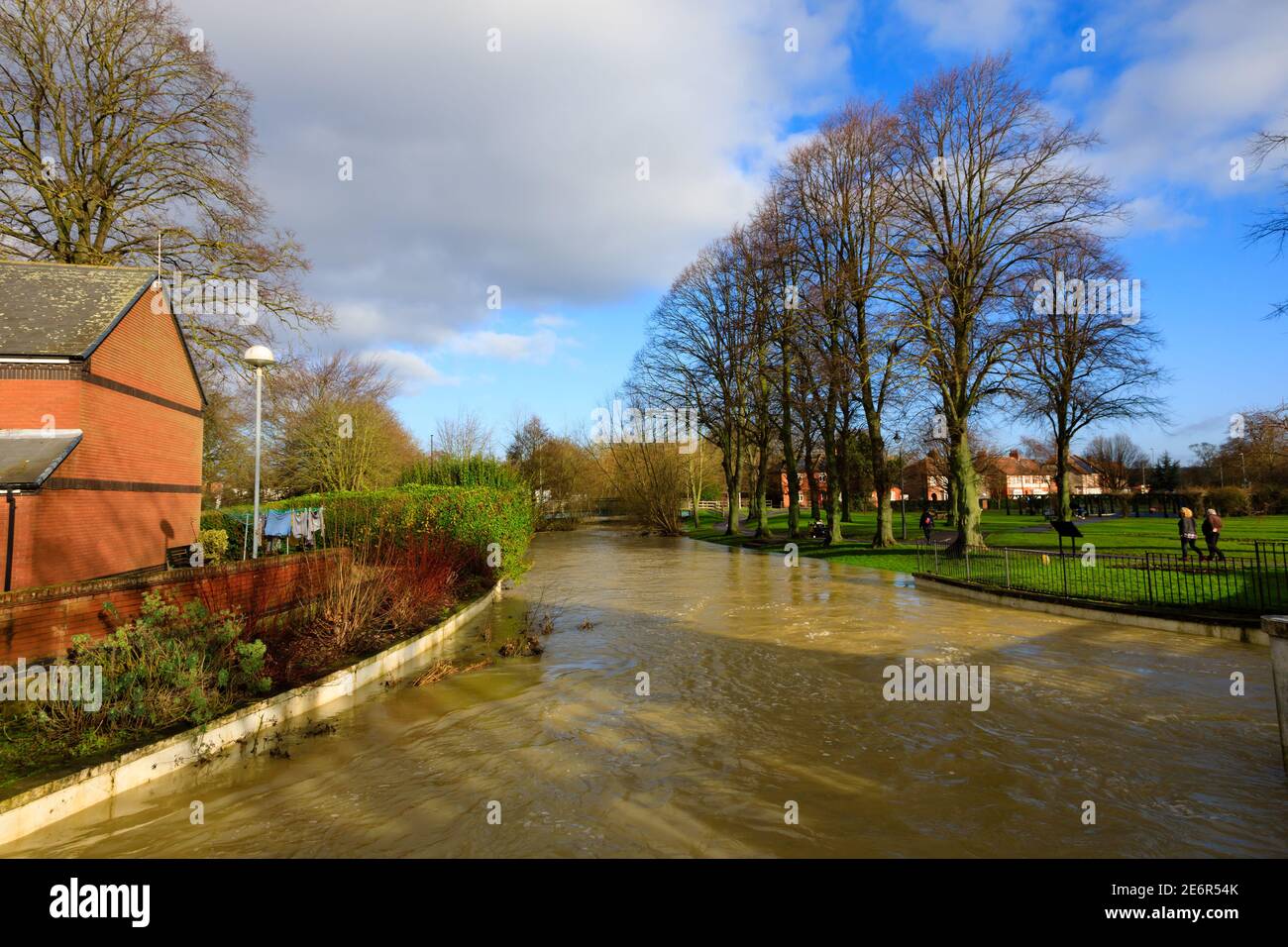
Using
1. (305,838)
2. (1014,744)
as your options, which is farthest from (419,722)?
(1014,744)

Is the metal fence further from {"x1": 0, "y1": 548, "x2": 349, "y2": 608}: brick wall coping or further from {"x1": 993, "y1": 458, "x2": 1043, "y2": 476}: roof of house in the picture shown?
{"x1": 993, "y1": 458, "x2": 1043, "y2": 476}: roof of house

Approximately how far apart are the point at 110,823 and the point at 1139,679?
1056 centimetres

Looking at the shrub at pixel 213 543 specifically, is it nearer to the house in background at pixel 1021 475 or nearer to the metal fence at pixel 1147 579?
the metal fence at pixel 1147 579

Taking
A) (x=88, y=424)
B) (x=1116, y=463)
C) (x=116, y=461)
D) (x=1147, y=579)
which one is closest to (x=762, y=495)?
(x=1147, y=579)

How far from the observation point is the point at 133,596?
7.81m

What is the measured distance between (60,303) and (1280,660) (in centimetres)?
2077

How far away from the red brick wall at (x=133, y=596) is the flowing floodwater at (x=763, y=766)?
271 centimetres

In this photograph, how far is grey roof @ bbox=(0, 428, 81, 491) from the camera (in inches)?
431

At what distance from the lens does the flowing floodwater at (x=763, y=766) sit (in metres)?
4.32

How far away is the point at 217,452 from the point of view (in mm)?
36156

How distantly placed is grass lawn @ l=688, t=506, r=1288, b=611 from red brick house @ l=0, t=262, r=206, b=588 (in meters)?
19.4

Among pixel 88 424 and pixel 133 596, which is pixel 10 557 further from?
pixel 133 596

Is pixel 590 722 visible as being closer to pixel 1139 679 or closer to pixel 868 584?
pixel 1139 679

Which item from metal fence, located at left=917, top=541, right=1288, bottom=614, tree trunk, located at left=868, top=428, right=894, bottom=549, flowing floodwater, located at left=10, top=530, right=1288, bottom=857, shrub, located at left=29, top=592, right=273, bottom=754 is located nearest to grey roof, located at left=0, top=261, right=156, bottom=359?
shrub, located at left=29, top=592, right=273, bottom=754
